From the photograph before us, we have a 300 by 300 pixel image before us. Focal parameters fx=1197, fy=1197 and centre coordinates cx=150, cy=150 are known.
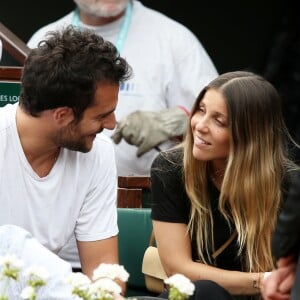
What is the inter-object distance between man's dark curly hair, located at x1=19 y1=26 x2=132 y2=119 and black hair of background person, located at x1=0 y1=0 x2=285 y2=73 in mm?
3277

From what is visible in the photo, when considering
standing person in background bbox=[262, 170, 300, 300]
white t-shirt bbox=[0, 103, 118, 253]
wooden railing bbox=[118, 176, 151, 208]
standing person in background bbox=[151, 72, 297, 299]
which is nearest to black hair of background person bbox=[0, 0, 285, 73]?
wooden railing bbox=[118, 176, 151, 208]

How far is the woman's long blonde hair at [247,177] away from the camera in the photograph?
403cm

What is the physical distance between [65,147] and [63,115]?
0.11m

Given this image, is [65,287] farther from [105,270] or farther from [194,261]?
[194,261]

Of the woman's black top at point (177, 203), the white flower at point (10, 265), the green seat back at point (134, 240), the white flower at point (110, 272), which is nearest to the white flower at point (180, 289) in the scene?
the white flower at point (110, 272)

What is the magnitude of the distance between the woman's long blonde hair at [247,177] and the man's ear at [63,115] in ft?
1.66

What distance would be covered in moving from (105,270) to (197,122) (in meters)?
1.31

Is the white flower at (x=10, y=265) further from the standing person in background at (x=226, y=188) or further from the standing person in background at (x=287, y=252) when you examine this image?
the standing person in background at (x=226, y=188)

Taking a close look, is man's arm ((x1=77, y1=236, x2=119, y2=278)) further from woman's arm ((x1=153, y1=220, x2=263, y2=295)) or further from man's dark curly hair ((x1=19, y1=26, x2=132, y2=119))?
man's dark curly hair ((x1=19, y1=26, x2=132, y2=119))

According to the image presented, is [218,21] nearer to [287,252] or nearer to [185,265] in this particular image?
[185,265]

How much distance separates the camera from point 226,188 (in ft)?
13.3

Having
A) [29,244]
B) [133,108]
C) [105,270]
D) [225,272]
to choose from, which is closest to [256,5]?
[133,108]

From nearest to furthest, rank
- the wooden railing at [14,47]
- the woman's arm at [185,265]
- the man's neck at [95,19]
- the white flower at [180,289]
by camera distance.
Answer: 1. the white flower at [180,289]
2. the woman's arm at [185,265]
3. the wooden railing at [14,47]
4. the man's neck at [95,19]

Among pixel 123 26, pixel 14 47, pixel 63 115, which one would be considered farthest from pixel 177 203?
pixel 123 26
